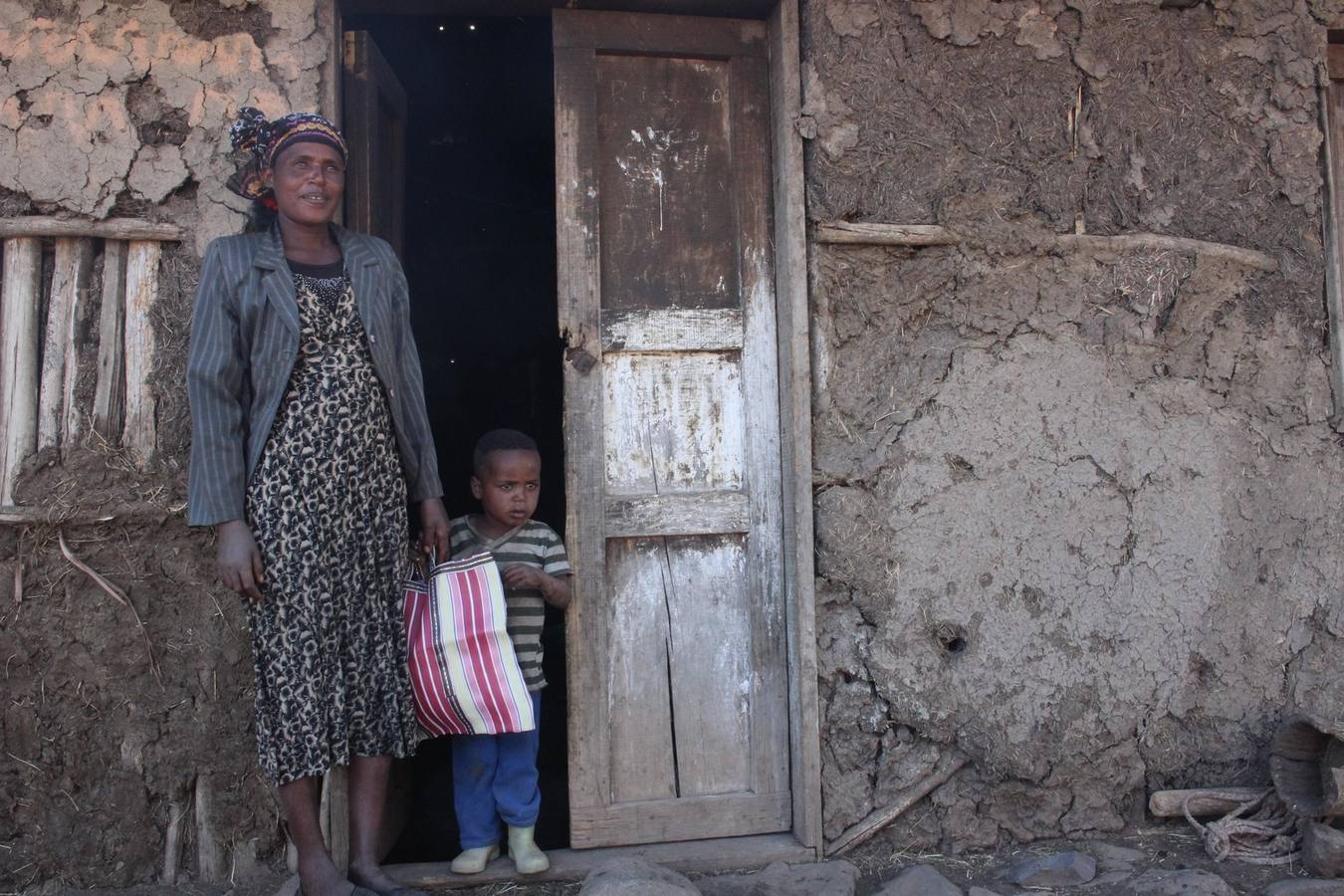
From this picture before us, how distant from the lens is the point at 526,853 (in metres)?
3.09

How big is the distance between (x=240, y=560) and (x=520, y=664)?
36.7 inches

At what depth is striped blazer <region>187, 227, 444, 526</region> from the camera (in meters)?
2.54

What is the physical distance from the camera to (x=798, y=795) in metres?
3.25

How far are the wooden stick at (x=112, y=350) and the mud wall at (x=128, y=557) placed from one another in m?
0.05

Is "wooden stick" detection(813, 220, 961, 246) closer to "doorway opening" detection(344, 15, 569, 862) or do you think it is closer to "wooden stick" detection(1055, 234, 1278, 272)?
"wooden stick" detection(1055, 234, 1278, 272)

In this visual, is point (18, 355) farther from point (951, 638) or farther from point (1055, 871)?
point (1055, 871)

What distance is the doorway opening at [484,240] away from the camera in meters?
5.48

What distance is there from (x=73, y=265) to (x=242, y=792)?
156cm

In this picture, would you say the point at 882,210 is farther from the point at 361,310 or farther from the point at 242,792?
the point at 242,792

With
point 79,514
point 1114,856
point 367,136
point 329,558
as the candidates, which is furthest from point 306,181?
point 1114,856

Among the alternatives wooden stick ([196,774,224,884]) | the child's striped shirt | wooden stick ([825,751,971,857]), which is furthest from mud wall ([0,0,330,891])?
wooden stick ([825,751,971,857])

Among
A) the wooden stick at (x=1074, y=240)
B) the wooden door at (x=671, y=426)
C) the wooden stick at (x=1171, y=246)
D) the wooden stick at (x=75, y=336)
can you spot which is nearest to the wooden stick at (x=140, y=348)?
the wooden stick at (x=75, y=336)

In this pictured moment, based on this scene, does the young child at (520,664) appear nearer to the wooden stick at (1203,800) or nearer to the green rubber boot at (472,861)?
the green rubber boot at (472,861)

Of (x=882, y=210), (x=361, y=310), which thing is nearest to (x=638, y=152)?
(x=882, y=210)
